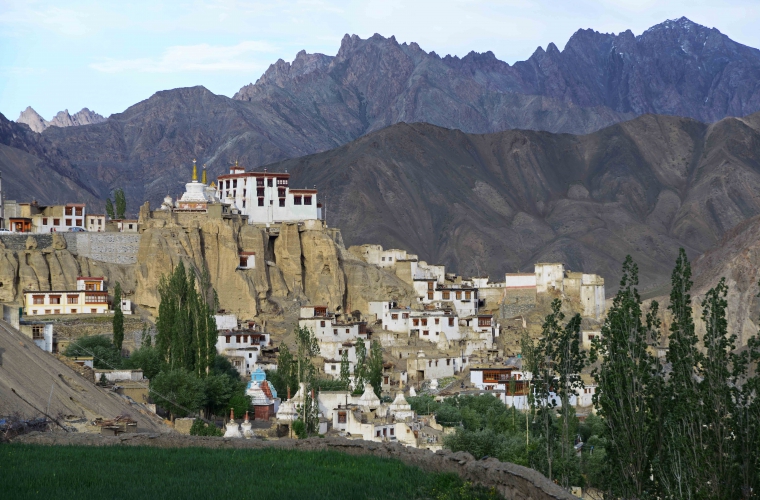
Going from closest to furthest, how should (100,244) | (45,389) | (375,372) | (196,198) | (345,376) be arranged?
(45,389)
(345,376)
(375,372)
(100,244)
(196,198)

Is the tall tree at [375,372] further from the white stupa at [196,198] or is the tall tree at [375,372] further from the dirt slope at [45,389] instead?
the dirt slope at [45,389]

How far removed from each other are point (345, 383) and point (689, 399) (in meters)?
33.0

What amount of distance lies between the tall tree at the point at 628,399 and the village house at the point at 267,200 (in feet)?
177

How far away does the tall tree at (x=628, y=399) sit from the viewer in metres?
27.6

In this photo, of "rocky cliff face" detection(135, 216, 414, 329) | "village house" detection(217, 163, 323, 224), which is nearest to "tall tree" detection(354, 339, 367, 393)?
"rocky cliff face" detection(135, 216, 414, 329)

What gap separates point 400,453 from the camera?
27.1 m

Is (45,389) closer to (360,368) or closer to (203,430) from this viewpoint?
(203,430)

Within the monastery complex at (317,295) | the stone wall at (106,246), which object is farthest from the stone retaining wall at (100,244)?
the monastery complex at (317,295)

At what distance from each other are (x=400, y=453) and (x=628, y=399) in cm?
517

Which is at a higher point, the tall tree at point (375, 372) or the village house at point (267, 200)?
the village house at point (267, 200)

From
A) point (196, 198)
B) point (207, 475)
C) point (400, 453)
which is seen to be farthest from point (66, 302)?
point (207, 475)

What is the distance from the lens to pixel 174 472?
81.9ft

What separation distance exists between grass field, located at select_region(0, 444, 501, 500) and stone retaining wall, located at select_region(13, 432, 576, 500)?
1.12ft

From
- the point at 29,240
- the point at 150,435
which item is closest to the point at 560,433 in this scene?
the point at 150,435
